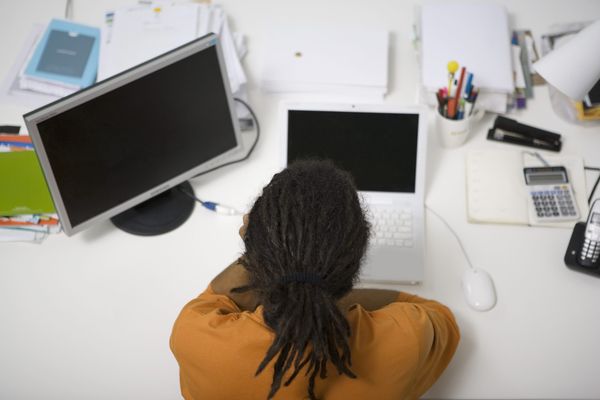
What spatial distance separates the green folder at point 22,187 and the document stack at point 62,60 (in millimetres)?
235

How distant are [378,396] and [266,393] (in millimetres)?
181

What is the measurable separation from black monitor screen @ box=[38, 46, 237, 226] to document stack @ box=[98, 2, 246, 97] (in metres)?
0.21

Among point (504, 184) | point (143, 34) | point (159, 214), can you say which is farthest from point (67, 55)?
point (504, 184)

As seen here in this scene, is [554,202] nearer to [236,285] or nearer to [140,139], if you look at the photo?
[236,285]

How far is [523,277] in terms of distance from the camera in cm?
109

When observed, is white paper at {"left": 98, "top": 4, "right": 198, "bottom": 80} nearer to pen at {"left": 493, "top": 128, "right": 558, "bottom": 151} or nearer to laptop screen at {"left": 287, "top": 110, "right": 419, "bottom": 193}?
laptop screen at {"left": 287, "top": 110, "right": 419, "bottom": 193}

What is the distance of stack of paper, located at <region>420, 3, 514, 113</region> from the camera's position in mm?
1282

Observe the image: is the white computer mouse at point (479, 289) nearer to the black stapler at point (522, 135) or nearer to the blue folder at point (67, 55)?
the black stapler at point (522, 135)

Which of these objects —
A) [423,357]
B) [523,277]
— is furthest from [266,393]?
[523,277]

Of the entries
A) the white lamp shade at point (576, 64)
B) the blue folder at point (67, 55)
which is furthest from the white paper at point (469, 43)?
the blue folder at point (67, 55)

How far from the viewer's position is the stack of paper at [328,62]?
133cm

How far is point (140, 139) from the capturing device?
3.39 feet

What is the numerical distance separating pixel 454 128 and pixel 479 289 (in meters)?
0.39

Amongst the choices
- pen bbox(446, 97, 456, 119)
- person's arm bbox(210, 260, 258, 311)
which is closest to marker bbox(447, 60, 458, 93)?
pen bbox(446, 97, 456, 119)
